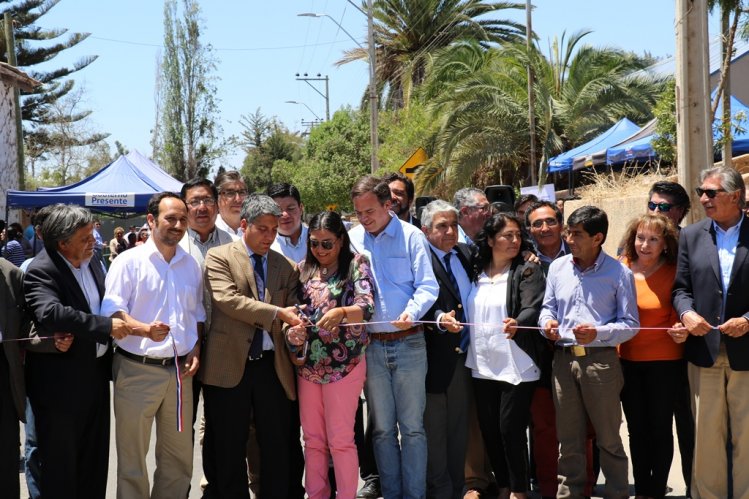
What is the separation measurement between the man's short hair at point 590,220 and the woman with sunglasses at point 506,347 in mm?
458

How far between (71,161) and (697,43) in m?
44.1

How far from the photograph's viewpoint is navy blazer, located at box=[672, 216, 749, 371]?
211 inches

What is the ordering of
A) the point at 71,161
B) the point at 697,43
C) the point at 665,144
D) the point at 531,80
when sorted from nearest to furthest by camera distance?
the point at 697,43 < the point at 665,144 < the point at 531,80 < the point at 71,161

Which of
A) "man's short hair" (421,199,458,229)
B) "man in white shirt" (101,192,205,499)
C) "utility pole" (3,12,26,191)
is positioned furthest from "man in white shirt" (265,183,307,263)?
"utility pole" (3,12,26,191)

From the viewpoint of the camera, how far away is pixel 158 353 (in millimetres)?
5379

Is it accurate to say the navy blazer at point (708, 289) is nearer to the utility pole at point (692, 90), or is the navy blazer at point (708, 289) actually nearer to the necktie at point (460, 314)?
the necktie at point (460, 314)

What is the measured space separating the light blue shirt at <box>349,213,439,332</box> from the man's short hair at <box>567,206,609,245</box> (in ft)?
3.41

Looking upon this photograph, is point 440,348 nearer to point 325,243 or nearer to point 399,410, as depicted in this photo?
point 399,410

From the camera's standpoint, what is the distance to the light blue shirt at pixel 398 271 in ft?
19.0

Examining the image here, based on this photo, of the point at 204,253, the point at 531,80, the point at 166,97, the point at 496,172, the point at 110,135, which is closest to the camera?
the point at 204,253

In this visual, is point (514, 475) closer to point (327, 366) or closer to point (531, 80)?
point (327, 366)

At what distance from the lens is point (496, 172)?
2767 cm

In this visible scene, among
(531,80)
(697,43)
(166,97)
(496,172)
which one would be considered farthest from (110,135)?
(697,43)

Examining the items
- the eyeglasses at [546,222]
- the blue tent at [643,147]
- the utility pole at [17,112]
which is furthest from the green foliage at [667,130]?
the utility pole at [17,112]
